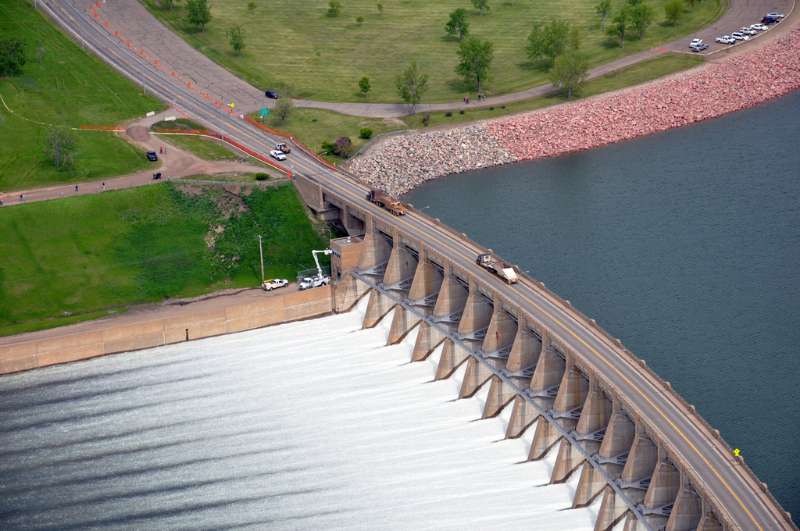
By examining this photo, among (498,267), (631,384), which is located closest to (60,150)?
(498,267)

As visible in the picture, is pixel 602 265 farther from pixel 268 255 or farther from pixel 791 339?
pixel 268 255

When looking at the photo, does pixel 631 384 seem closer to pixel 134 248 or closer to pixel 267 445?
pixel 267 445

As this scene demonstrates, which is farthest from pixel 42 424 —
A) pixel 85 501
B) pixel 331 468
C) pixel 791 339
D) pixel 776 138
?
pixel 776 138

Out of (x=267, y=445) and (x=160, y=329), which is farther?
(x=160, y=329)

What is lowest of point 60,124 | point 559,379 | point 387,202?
point 60,124

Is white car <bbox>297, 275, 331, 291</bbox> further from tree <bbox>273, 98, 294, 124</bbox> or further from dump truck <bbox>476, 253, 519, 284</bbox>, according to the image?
tree <bbox>273, 98, 294, 124</bbox>

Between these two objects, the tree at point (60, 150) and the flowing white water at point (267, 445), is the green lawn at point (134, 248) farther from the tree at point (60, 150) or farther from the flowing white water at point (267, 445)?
the tree at point (60, 150)

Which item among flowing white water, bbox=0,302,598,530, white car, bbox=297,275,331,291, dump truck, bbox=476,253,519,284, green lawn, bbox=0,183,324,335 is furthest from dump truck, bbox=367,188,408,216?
dump truck, bbox=476,253,519,284
